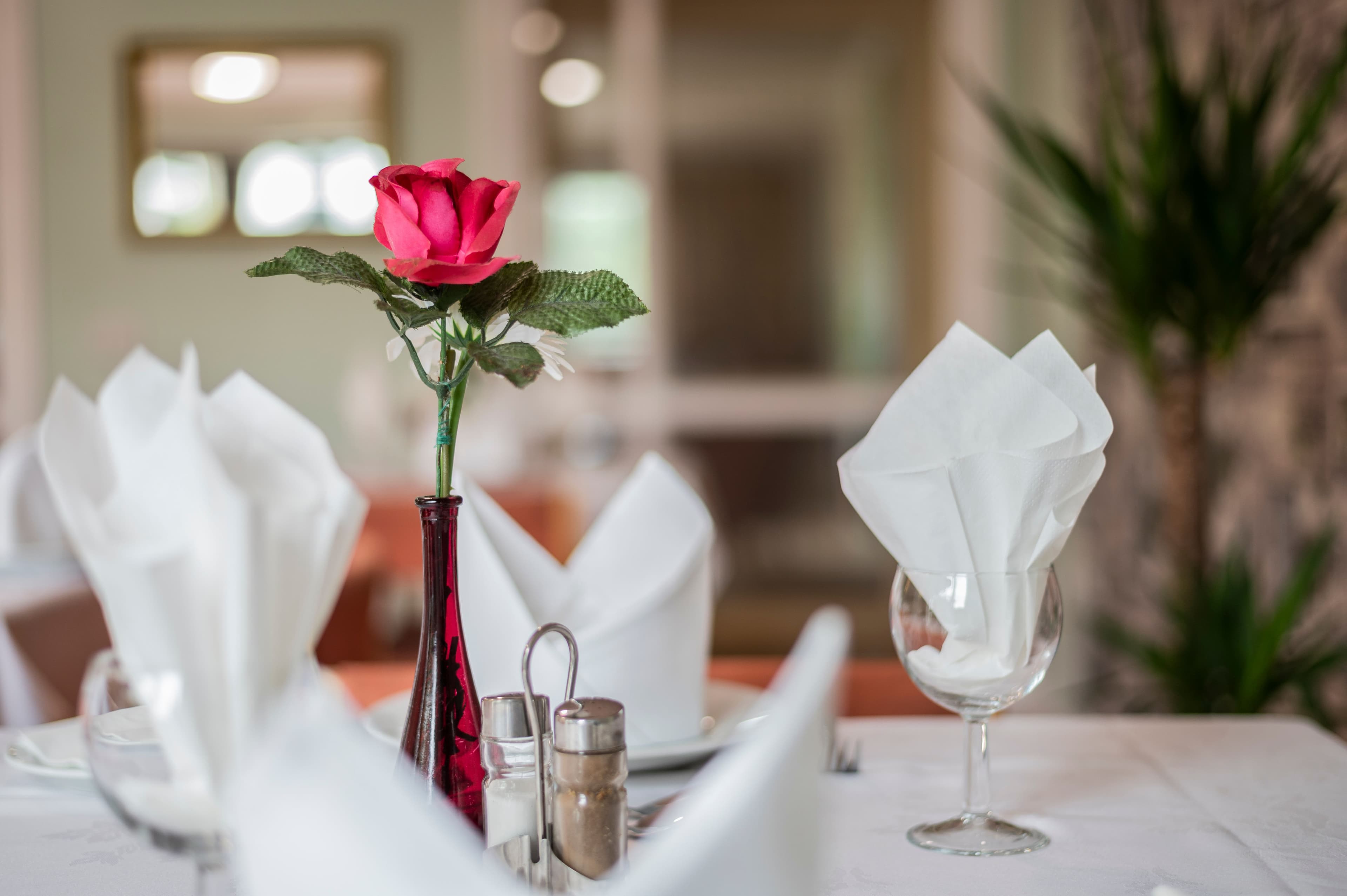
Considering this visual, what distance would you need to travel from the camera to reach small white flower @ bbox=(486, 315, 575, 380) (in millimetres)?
677

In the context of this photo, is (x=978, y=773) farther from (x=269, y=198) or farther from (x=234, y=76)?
(x=234, y=76)

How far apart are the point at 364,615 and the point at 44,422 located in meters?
1.47

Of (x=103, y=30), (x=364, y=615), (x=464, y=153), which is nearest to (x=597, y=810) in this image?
(x=364, y=615)

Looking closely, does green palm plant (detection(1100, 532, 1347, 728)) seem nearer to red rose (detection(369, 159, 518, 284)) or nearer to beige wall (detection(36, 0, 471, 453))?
red rose (detection(369, 159, 518, 284))

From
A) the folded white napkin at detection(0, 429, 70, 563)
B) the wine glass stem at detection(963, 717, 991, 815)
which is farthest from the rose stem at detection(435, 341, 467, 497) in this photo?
the folded white napkin at detection(0, 429, 70, 563)

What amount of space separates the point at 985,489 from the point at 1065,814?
0.76 feet

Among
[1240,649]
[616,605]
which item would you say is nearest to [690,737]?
[616,605]

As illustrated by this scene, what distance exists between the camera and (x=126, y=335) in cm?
398

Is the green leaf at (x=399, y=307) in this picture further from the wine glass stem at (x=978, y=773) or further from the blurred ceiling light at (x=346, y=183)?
the blurred ceiling light at (x=346, y=183)

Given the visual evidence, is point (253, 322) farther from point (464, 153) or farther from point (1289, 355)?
point (1289, 355)

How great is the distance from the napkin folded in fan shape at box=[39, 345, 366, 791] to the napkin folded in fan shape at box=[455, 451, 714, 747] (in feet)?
0.60

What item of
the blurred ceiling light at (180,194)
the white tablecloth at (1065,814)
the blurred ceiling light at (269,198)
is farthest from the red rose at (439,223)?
the blurred ceiling light at (180,194)

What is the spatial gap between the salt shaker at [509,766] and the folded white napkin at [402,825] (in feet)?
0.70

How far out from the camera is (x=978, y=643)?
0.68 meters
